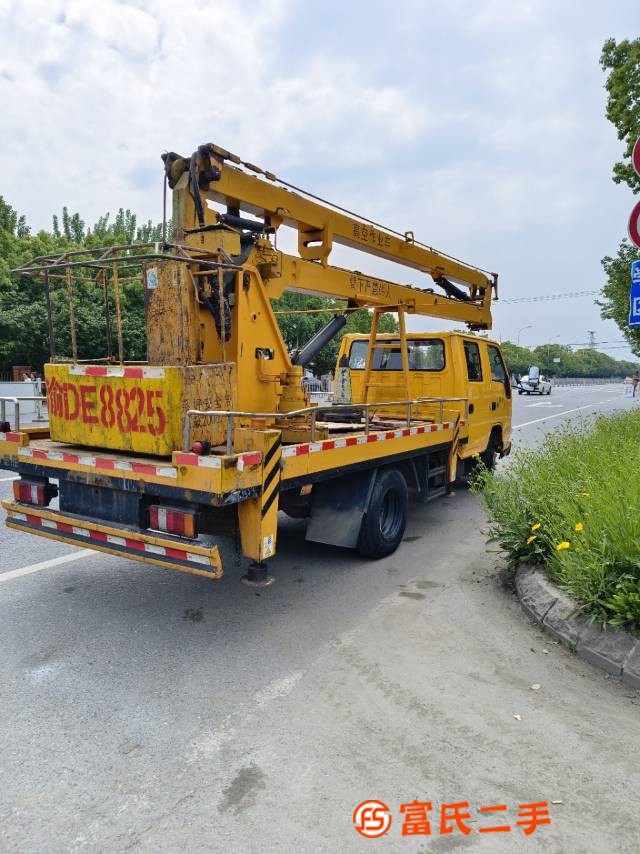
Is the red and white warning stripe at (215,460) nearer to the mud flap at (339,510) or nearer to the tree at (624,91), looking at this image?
the mud flap at (339,510)

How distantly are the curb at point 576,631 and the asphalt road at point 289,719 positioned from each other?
0.09 m

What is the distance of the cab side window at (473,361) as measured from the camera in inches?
313

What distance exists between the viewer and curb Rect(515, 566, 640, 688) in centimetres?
344

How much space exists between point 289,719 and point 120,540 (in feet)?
5.51

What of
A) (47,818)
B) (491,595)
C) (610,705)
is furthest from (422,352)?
(47,818)

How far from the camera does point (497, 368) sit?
29.6ft

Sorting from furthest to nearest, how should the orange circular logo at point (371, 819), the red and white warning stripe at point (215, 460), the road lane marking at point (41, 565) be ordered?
1. the road lane marking at point (41, 565)
2. the red and white warning stripe at point (215, 460)
3. the orange circular logo at point (371, 819)

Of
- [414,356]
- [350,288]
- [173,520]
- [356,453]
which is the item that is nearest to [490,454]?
[414,356]

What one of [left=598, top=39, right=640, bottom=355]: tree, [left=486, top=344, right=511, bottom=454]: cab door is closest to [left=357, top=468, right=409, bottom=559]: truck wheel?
[left=486, top=344, right=511, bottom=454]: cab door

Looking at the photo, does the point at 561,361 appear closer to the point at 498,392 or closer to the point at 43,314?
the point at 43,314

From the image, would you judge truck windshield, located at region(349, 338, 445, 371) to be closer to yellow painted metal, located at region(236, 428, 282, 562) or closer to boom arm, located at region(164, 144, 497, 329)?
boom arm, located at region(164, 144, 497, 329)

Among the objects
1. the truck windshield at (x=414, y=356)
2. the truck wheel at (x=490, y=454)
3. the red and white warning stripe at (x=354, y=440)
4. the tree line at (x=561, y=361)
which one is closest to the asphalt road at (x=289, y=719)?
the red and white warning stripe at (x=354, y=440)

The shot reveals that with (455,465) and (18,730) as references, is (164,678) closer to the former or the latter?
(18,730)

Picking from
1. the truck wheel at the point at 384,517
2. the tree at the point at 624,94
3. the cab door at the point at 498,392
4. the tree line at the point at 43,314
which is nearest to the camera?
the truck wheel at the point at 384,517
